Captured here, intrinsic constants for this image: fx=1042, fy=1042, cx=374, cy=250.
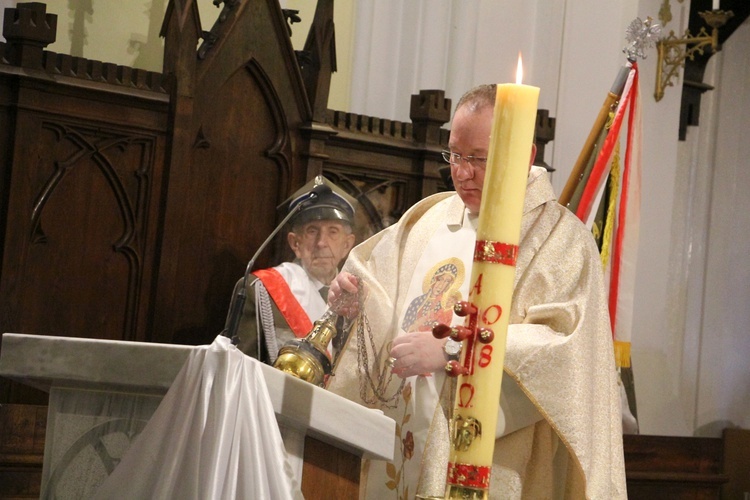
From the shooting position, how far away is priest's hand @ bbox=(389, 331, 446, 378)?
184 centimetres

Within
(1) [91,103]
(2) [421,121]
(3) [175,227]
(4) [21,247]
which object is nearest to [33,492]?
(4) [21,247]

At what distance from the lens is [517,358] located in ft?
6.63

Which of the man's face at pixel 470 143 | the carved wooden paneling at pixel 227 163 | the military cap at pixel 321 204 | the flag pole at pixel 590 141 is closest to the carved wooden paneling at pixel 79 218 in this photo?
the carved wooden paneling at pixel 227 163

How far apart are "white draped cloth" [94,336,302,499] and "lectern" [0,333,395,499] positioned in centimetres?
4

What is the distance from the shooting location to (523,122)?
1.21 metres

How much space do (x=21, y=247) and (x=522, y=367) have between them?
2344mm

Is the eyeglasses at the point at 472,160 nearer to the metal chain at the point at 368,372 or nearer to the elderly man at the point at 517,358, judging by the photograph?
the elderly man at the point at 517,358

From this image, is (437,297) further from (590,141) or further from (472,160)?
(590,141)

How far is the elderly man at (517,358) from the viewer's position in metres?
2.04

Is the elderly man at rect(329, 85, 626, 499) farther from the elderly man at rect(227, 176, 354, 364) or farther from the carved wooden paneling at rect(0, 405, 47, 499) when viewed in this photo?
the elderly man at rect(227, 176, 354, 364)

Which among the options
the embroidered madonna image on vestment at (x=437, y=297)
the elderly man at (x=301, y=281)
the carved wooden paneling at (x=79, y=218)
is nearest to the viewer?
the embroidered madonna image on vestment at (x=437, y=297)

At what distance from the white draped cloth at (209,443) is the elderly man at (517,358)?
1.97 feet

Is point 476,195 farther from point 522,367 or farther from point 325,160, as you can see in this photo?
point 325,160

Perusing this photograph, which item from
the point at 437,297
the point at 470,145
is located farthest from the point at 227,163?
the point at 470,145
